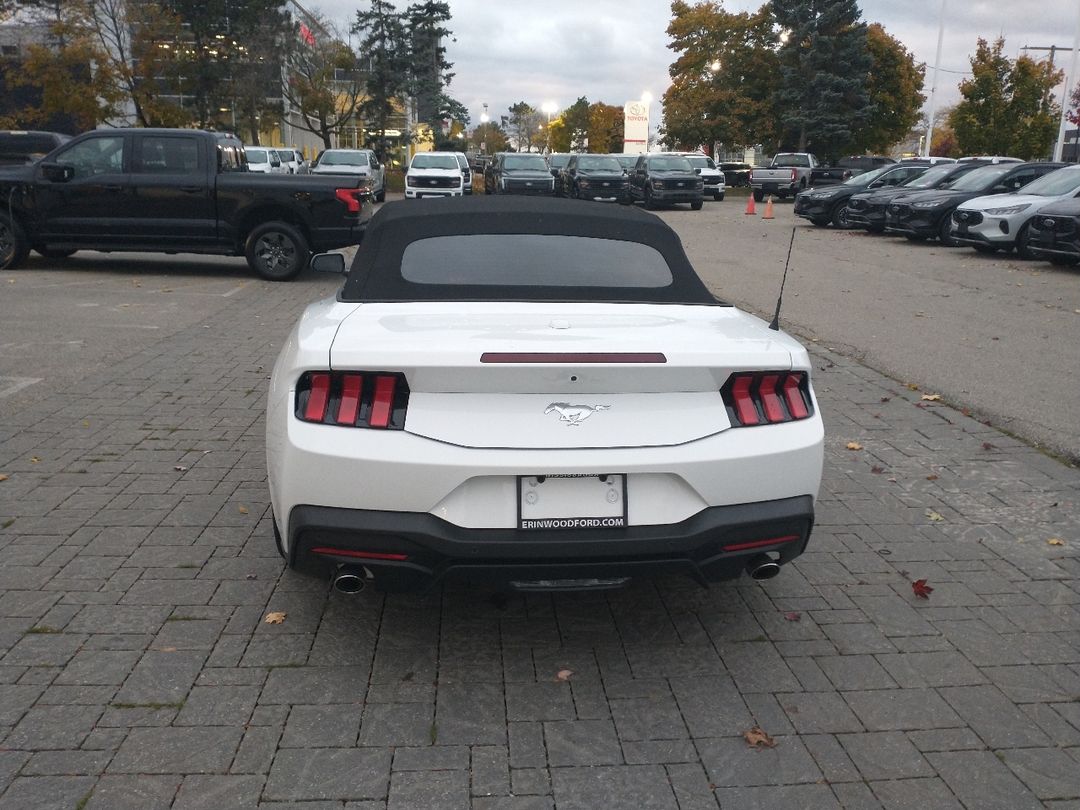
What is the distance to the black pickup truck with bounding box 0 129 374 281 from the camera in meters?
13.9

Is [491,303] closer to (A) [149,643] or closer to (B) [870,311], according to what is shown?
(A) [149,643]

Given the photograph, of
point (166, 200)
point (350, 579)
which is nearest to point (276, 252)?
point (166, 200)

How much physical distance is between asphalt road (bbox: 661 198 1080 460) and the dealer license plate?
4279 mm

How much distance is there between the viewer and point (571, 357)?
3266 millimetres

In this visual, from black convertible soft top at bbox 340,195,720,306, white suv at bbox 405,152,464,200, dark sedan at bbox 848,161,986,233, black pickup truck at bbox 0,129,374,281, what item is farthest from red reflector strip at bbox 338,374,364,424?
white suv at bbox 405,152,464,200

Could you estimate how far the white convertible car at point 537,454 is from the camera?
3232 millimetres

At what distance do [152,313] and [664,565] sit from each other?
9.50m

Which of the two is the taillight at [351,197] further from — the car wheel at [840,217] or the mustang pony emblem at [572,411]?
the car wheel at [840,217]

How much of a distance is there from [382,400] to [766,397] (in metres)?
1.37

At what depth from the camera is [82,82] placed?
132ft

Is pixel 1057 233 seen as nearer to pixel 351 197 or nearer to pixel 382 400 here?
pixel 351 197

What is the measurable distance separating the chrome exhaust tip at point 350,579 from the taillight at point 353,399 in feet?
1.68

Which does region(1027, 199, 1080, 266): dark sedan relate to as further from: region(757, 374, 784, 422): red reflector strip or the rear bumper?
the rear bumper

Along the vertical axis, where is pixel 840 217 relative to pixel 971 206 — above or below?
below
